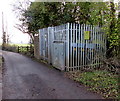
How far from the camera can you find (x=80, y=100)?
3.53 meters

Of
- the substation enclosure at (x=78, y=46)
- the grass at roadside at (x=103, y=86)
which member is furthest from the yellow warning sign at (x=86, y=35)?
the grass at roadside at (x=103, y=86)

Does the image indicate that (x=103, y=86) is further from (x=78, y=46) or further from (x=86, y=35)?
(x=86, y=35)

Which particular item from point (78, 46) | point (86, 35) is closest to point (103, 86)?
point (78, 46)

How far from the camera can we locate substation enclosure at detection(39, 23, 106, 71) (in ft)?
21.4

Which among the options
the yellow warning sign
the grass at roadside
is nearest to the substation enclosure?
the yellow warning sign

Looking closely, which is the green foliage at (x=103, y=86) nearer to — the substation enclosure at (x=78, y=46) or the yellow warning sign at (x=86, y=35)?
the substation enclosure at (x=78, y=46)

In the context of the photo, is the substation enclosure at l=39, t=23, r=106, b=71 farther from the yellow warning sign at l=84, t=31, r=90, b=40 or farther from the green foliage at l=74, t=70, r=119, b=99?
the green foliage at l=74, t=70, r=119, b=99

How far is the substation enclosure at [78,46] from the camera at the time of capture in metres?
6.52

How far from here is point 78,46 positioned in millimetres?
6664

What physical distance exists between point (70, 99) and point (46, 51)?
6.50 meters

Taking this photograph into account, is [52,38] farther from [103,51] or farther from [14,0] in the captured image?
[14,0]

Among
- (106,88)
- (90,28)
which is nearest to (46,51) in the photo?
(90,28)

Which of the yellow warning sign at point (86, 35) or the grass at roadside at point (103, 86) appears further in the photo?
the yellow warning sign at point (86, 35)

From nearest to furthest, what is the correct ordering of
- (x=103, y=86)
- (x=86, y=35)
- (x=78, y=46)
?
1. (x=103, y=86)
2. (x=78, y=46)
3. (x=86, y=35)
